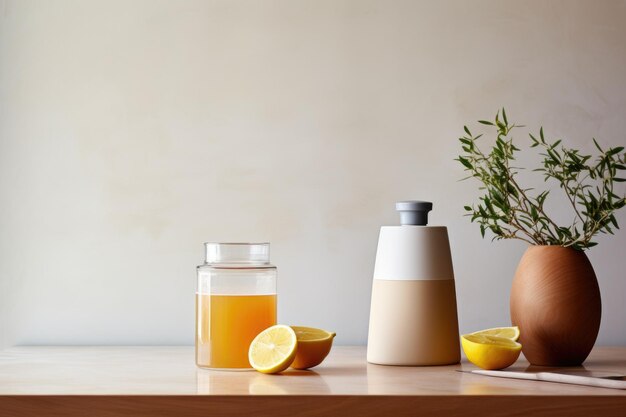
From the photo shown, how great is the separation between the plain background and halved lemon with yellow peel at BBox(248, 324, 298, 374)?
1.28 ft

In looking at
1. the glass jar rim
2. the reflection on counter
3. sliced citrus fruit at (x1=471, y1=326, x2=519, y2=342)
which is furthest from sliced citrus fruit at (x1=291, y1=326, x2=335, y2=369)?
sliced citrus fruit at (x1=471, y1=326, x2=519, y2=342)

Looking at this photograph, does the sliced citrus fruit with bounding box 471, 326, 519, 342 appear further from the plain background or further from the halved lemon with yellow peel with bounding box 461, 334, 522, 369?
the plain background

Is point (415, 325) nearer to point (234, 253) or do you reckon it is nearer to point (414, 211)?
point (414, 211)

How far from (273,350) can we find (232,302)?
0.33 ft

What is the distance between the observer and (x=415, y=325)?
1.18 m

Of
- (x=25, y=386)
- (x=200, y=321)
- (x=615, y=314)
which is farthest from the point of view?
(x=615, y=314)

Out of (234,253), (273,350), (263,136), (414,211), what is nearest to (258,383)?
(273,350)

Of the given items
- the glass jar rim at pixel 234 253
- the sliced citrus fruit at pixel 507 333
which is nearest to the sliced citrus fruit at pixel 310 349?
the glass jar rim at pixel 234 253

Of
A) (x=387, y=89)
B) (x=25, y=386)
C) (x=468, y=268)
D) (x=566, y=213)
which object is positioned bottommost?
(x=25, y=386)

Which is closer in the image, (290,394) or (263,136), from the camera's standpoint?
(290,394)

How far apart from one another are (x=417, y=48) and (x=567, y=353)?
2.11ft

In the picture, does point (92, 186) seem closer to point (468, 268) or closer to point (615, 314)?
point (468, 268)

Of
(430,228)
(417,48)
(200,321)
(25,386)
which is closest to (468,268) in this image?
(430,228)

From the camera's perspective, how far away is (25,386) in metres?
0.97
